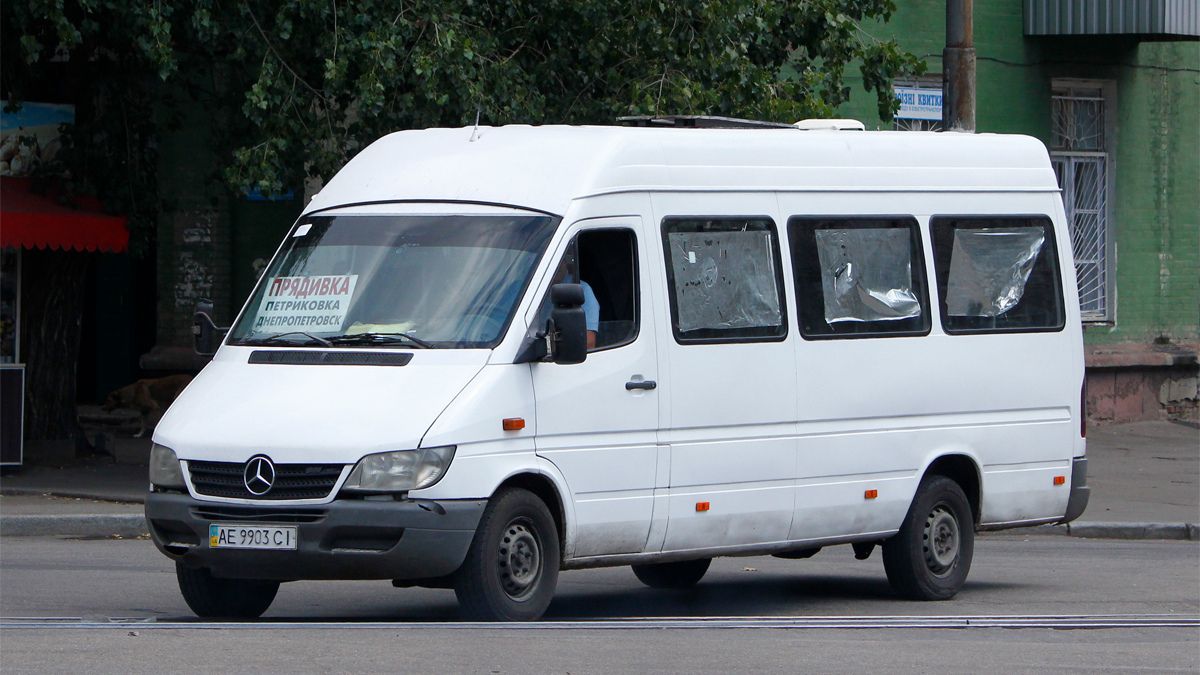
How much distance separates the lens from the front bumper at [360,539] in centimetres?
813

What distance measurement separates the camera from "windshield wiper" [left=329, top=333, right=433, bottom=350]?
8633 mm

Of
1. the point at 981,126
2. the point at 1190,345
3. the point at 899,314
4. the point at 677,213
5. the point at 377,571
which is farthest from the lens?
the point at 1190,345

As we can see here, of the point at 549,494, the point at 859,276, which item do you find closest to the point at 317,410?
the point at 549,494

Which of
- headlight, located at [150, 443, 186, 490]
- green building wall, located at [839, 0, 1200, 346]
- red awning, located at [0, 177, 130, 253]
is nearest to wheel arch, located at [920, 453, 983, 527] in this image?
headlight, located at [150, 443, 186, 490]

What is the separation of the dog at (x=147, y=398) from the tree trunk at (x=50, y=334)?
110 cm

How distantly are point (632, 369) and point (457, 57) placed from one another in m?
5.96

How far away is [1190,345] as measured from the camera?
77.3ft

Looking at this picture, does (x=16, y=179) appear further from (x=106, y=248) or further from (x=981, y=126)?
(x=981, y=126)

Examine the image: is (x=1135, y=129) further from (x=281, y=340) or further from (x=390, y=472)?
(x=390, y=472)

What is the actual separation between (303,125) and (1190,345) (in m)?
12.8

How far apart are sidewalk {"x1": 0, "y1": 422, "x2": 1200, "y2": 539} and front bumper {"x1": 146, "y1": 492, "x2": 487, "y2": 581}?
5.62m

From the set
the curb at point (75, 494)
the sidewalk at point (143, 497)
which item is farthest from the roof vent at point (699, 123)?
the curb at point (75, 494)

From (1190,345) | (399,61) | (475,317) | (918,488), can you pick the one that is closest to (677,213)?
(475,317)

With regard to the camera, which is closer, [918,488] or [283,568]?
[283,568]
